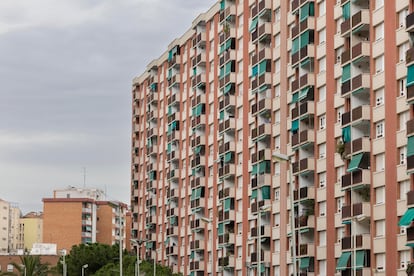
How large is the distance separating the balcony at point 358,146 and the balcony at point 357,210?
3287mm

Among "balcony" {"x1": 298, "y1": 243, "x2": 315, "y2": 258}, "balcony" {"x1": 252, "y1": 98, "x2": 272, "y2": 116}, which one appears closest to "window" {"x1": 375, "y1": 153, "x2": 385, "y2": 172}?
"balcony" {"x1": 298, "y1": 243, "x2": 315, "y2": 258}

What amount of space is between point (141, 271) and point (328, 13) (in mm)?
45470

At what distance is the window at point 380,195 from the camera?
6525 centimetres

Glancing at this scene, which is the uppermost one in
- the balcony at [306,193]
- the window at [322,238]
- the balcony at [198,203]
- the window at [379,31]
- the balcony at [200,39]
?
the balcony at [200,39]

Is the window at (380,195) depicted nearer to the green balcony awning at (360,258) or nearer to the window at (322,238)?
the green balcony awning at (360,258)

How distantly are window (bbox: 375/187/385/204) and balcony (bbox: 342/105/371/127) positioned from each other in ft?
14.6

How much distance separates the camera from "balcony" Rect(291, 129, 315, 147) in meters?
75.9

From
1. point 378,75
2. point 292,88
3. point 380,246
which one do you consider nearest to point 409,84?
point 378,75

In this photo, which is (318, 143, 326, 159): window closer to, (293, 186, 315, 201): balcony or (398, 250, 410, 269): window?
(293, 186, 315, 201): balcony

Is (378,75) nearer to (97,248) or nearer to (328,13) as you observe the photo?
(328,13)

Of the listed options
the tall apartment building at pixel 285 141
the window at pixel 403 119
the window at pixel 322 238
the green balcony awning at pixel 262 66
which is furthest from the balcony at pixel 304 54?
the window at pixel 403 119

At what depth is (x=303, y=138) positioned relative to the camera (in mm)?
76562

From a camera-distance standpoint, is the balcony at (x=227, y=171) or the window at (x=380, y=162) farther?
the balcony at (x=227, y=171)

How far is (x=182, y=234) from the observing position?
111375mm
